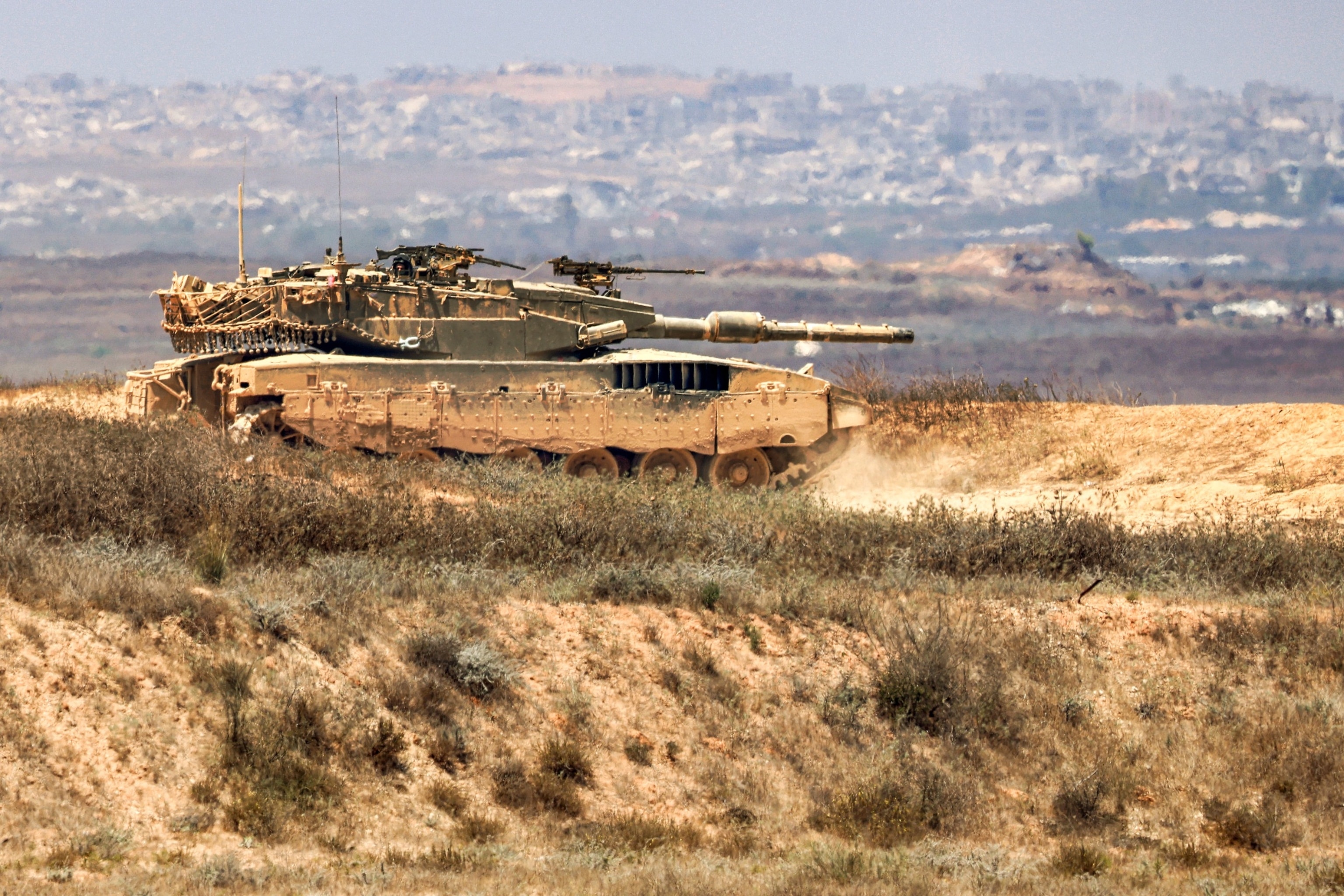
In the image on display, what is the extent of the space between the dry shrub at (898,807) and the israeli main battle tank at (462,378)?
10368 mm

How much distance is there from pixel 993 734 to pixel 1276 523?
26.4 feet

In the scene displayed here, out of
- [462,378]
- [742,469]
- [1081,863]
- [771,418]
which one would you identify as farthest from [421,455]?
[1081,863]

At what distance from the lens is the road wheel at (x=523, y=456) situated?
862 inches

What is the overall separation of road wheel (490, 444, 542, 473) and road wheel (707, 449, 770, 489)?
3174mm

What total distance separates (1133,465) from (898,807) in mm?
15638

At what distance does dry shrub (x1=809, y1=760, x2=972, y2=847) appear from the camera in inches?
434

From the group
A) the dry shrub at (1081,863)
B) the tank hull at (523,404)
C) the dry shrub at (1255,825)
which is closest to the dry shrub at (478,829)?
the dry shrub at (1081,863)

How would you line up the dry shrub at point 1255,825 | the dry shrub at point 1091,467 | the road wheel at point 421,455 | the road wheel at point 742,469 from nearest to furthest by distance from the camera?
the dry shrub at point 1255,825 → the road wheel at point 421,455 → the road wheel at point 742,469 → the dry shrub at point 1091,467

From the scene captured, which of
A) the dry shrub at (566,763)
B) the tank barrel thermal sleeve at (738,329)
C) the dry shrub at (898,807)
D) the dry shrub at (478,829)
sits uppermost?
the tank barrel thermal sleeve at (738,329)

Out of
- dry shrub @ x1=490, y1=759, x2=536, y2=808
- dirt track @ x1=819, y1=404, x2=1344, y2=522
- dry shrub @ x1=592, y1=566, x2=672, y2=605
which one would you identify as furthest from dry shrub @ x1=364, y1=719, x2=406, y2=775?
dirt track @ x1=819, y1=404, x2=1344, y2=522

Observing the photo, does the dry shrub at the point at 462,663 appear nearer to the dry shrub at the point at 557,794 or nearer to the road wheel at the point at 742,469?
the dry shrub at the point at 557,794

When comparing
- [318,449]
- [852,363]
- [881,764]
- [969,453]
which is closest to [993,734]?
[881,764]

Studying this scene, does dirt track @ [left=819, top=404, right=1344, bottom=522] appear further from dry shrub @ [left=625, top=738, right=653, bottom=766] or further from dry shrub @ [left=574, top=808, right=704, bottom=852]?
dry shrub @ [left=574, top=808, right=704, bottom=852]

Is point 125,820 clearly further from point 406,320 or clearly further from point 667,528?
point 406,320
